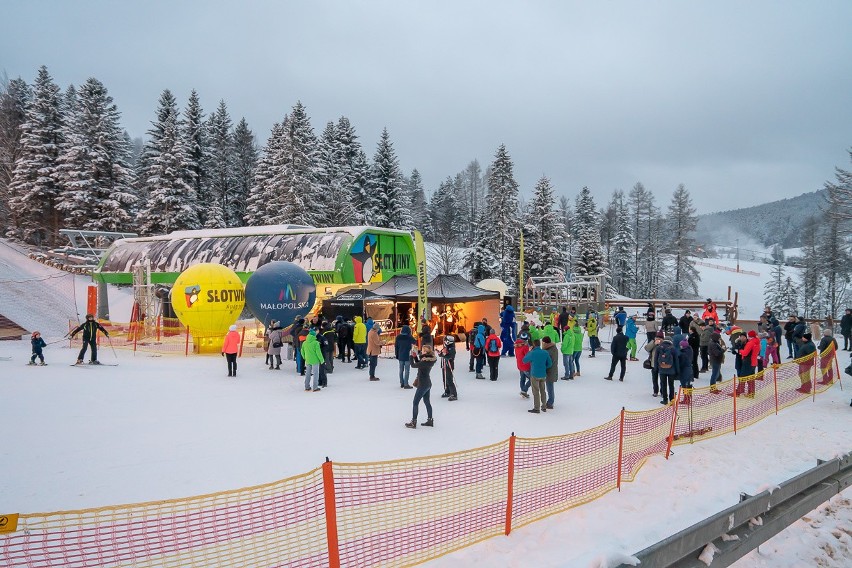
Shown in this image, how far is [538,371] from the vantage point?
9875 millimetres

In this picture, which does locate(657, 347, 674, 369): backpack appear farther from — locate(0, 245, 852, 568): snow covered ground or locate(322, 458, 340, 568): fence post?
locate(322, 458, 340, 568): fence post

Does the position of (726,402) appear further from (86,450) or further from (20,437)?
(20,437)

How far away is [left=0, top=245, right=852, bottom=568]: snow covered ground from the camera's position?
5.33m

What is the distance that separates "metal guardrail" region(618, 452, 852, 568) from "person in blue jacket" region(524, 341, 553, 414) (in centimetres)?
484

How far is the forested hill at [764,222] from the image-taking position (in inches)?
5940

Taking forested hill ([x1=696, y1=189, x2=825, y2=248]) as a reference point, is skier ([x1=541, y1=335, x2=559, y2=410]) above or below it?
below

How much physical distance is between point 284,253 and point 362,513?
20.0m

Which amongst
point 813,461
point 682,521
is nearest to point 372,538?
point 682,521

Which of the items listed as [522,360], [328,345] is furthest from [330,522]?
[328,345]

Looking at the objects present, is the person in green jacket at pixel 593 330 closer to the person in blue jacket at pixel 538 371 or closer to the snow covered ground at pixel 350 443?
the snow covered ground at pixel 350 443

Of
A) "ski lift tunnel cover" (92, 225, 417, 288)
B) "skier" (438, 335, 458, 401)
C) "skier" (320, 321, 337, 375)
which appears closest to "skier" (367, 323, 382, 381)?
"skier" (320, 321, 337, 375)

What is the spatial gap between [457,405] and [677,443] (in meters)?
4.22

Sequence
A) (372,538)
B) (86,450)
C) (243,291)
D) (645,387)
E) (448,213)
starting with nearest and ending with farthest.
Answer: (372,538)
(86,450)
(645,387)
(243,291)
(448,213)

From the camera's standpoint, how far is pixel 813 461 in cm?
767
